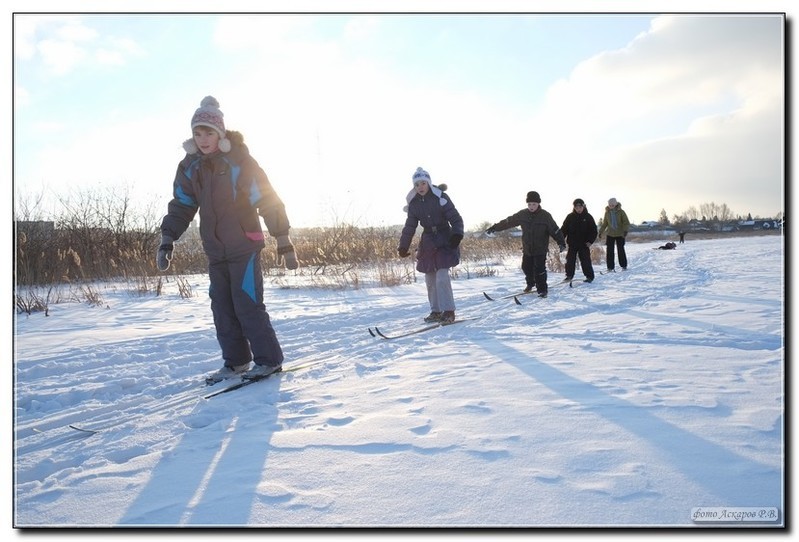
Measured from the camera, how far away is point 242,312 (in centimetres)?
319

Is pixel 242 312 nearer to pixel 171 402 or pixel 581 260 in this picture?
pixel 171 402

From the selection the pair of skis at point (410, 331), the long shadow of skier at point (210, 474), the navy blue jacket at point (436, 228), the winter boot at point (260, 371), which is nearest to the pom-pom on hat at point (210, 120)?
the winter boot at point (260, 371)

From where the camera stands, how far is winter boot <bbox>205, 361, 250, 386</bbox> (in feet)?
10.2

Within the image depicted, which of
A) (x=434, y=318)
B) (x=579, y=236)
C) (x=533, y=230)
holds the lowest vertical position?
(x=434, y=318)

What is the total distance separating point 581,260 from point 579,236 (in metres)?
0.45

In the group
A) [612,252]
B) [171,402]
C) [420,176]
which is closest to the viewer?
[171,402]

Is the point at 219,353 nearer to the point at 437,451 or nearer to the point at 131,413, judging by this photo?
the point at 131,413

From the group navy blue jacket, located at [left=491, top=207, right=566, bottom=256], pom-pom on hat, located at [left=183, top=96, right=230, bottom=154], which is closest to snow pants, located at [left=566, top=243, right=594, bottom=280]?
navy blue jacket, located at [left=491, top=207, right=566, bottom=256]

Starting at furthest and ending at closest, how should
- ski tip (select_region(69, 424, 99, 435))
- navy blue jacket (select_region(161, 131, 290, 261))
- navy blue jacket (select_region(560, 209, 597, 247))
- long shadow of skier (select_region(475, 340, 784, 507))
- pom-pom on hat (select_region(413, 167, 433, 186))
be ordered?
navy blue jacket (select_region(560, 209, 597, 247)), pom-pom on hat (select_region(413, 167, 433, 186)), navy blue jacket (select_region(161, 131, 290, 261)), ski tip (select_region(69, 424, 99, 435)), long shadow of skier (select_region(475, 340, 784, 507))

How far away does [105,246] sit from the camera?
10.0 meters

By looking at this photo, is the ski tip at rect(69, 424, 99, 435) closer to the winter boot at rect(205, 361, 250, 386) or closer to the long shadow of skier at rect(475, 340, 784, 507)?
the winter boot at rect(205, 361, 250, 386)

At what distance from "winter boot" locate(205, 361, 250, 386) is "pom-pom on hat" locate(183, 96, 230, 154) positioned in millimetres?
1472

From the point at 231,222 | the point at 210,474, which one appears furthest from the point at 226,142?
the point at 210,474

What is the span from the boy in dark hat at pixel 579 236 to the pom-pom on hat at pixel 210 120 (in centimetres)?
685
